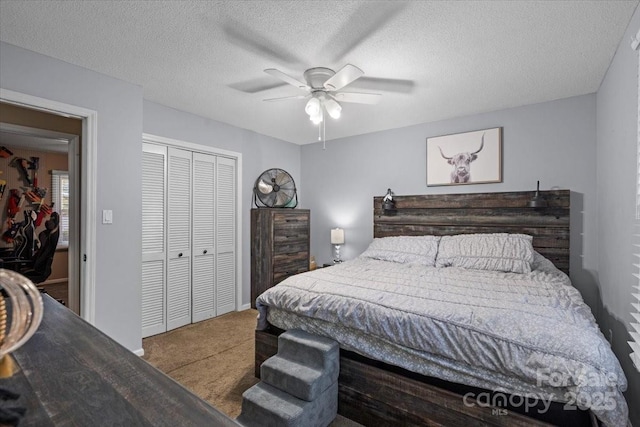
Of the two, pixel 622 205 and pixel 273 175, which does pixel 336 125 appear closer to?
pixel 273 175

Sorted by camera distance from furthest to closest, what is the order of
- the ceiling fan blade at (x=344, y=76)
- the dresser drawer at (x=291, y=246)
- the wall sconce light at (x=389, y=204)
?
the dresser drawer at (x=291, y=246)
the wall sconce light at (x=389, y=204)
the ceiling fan blade at (x=344, y=76)

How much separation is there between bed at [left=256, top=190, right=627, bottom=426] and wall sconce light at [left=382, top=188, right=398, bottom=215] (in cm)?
120

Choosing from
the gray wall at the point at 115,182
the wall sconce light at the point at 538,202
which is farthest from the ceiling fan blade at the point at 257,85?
the wall sconce light at the point at 538,202

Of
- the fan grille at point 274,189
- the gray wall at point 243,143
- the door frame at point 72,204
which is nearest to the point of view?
the door frame at point 72,204

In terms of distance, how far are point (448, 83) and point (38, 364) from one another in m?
3.02

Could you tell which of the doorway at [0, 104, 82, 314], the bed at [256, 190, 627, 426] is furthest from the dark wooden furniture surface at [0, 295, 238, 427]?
the doorway at [0, 104, 82, 314]

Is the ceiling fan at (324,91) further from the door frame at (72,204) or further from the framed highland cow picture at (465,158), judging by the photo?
the door frame at (72,204)

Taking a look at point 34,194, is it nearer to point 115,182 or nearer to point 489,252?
point 115,182

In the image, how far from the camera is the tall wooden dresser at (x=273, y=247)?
4.04m

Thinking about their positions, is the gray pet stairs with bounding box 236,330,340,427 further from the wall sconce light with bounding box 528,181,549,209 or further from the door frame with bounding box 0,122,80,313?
the wall sconce light with bounding box 528,181,549,209

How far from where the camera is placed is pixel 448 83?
2680 mm

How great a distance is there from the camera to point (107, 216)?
101 inches

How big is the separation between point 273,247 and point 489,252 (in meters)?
2.46

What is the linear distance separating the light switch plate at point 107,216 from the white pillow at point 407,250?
100 inches
